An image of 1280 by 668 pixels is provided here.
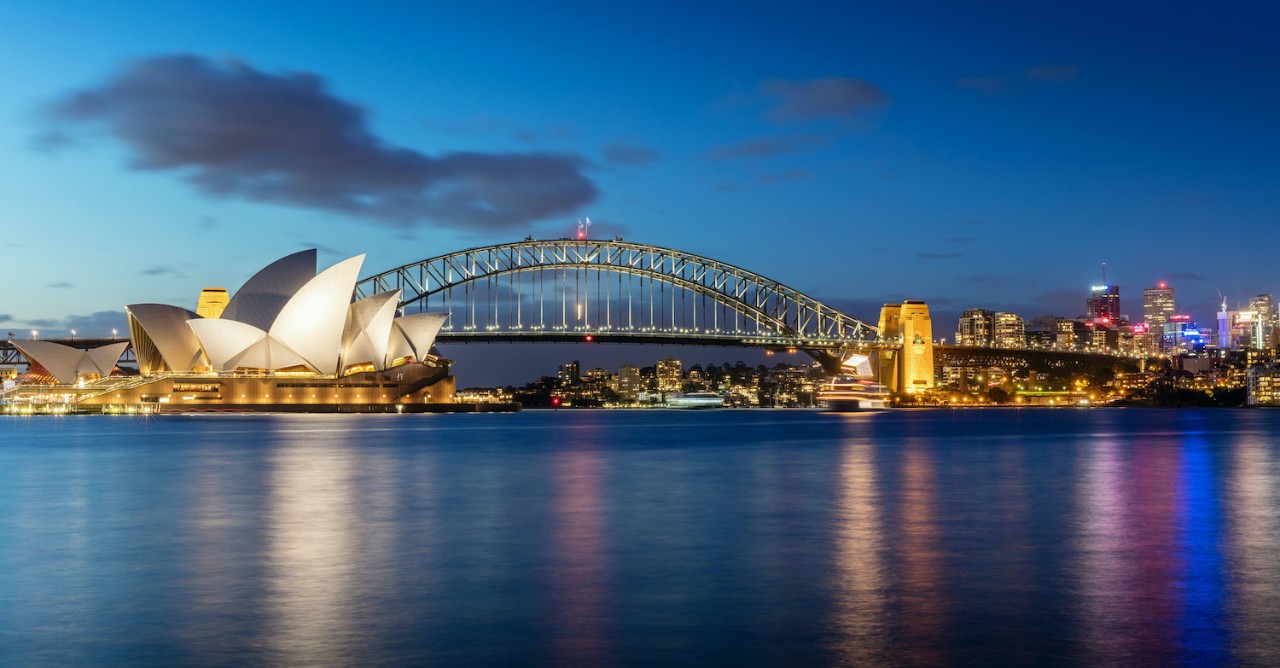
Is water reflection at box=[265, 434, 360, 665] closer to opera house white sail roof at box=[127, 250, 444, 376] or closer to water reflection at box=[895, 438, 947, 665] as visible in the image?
water reflection at box=[895, 438, 947, 665]

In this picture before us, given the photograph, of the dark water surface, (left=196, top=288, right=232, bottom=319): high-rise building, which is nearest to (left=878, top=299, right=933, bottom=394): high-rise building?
(left=196, top=288, right=232, bottom=319): high-rise building

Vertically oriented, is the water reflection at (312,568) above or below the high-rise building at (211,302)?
below

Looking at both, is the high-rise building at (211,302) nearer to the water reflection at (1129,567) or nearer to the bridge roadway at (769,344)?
the bridge roadway at (769,344)

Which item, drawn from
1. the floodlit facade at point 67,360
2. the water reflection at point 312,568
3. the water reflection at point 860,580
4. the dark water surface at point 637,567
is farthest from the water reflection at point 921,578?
the floodlit facade at point 67,360

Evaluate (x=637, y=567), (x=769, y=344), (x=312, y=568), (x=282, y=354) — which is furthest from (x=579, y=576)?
(x=769, y=344)

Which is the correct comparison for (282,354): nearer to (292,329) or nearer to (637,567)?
(292,329)

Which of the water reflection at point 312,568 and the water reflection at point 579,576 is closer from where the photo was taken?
the water reflection at point 579,576

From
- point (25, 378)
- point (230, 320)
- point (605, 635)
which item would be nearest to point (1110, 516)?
point (605, 635)
